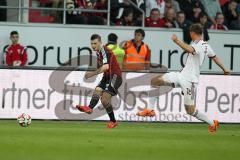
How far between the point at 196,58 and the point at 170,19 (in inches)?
269

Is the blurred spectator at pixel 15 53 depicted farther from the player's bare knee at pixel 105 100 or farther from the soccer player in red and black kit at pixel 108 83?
the player's bare knee at pixel 105 100

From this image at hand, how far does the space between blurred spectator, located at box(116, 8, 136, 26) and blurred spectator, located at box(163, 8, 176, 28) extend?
874 mm

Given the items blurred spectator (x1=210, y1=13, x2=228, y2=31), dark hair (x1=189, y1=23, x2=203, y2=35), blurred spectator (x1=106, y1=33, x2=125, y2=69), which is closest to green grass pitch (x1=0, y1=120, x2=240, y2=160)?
dark hair (x1=189, y1=23, x2=203, y2=35)

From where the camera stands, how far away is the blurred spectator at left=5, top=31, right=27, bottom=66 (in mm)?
20188

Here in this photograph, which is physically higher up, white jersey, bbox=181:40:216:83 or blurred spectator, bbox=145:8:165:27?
blurred spectator, bbox=145:8:165:27

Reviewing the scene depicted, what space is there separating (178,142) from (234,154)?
64.4 inches

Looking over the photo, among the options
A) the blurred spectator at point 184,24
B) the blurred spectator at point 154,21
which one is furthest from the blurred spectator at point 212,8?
the blurred spectator at point 154,21

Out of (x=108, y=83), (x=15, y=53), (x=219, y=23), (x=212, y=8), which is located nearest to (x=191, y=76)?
(x=108, y=83)

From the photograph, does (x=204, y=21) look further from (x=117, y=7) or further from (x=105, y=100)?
(x=105, y=100)

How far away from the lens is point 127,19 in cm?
2172

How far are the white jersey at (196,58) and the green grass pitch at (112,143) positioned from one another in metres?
1.10

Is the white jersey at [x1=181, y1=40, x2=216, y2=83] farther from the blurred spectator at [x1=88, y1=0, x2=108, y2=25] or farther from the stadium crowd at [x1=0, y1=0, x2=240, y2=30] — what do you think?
the blurred spectator at [x1=88, y1=0, x2=108, y2=25]

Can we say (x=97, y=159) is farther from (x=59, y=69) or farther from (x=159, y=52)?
(x=159, y=52)

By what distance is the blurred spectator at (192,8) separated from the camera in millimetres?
22250
